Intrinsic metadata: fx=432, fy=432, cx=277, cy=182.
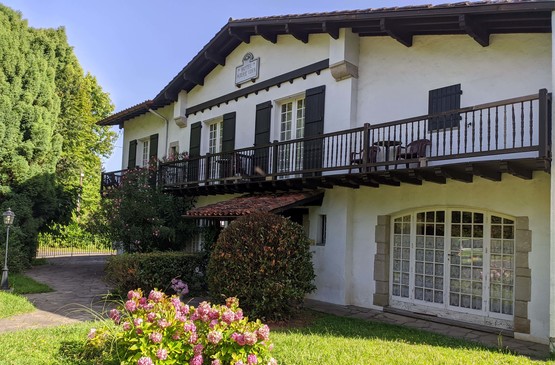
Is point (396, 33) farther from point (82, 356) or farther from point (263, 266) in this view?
point (82, 356)

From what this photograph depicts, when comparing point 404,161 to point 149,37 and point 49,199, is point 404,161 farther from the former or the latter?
point 49,199

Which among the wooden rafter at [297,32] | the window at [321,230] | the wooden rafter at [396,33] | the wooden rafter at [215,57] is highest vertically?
Result: the wooden rafter at [215,57]

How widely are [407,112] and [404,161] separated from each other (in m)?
2.13

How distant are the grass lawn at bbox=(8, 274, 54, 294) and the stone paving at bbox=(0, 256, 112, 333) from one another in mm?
317

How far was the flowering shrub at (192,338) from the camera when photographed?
432cm

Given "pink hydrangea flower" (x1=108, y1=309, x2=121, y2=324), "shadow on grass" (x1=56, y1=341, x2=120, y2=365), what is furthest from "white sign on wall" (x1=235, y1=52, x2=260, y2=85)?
"shadow on grass" (x1=56, y1=341, x2=120, y2=365)

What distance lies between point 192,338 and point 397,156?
19.8ft

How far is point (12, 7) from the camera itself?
630 inches

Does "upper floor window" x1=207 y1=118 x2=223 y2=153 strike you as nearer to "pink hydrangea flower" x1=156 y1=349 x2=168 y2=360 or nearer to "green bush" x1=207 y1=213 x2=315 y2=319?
"green bush" x1=207 y1=213 x2=315 y2=319

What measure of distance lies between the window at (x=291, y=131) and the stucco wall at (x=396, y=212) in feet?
4.28

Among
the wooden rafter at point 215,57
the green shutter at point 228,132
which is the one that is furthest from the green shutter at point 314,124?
the wooden rafter at point 215,57

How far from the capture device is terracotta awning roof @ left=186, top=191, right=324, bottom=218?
9.95m

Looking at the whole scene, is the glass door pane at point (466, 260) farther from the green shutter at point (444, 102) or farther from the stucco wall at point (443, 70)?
the stucco wall at point (443, 70)

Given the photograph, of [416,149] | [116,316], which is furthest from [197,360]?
[416,149]
